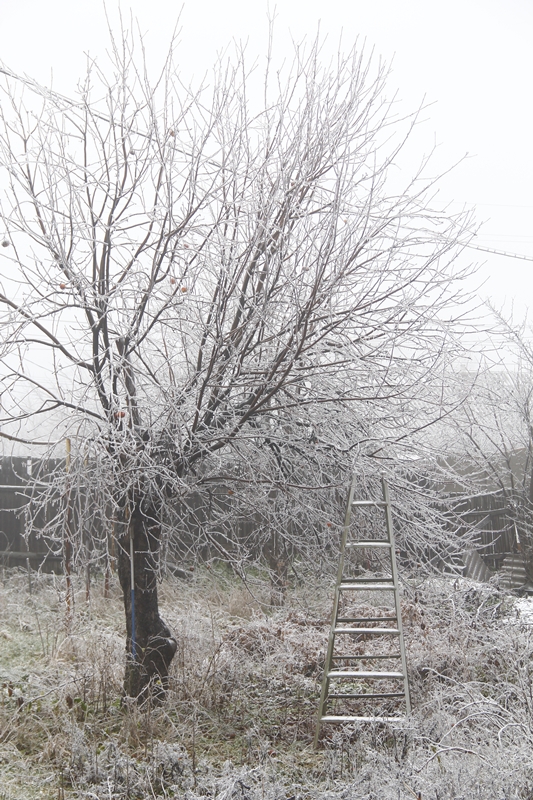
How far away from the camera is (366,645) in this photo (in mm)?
7414

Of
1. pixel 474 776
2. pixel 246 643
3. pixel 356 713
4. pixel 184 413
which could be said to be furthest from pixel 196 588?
pixel 474 776

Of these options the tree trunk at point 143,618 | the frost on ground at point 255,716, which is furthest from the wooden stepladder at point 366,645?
the tree trunk at point 143,618

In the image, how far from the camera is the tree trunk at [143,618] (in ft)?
19.0

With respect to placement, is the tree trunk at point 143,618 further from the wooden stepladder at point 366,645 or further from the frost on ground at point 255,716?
the wooden stepladder at point 366,645

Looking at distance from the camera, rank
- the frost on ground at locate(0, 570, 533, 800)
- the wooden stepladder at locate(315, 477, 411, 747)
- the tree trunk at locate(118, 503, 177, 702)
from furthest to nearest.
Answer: the tree trunk at locate(118, 503, 177, 702) < the wooden stepladder at locate(315, 477, 411, 747) < the frost on ground at locate(0, 570, 533, 800)

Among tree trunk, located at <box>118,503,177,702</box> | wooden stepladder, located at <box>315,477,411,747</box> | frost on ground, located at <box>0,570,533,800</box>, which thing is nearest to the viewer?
frost on ground, located at <box>0,570,533,800</box>

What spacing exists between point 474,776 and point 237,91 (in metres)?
4.67

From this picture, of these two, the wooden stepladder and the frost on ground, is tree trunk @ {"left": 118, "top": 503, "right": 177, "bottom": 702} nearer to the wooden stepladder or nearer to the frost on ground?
the frost on ground

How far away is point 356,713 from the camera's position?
5.97 m

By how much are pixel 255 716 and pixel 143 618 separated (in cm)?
119

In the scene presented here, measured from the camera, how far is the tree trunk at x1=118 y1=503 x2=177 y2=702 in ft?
19.0

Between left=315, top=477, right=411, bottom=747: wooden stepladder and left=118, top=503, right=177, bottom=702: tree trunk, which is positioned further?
left=118, top=503, right=177, bottom=702: tree trunk

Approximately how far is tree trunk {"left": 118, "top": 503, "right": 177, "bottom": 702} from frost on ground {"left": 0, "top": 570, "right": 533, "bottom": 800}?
0.18 m

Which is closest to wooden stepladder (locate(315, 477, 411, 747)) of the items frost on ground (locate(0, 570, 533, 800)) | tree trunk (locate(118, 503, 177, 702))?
frost on ground (locate(0, 570, 533, 800))
